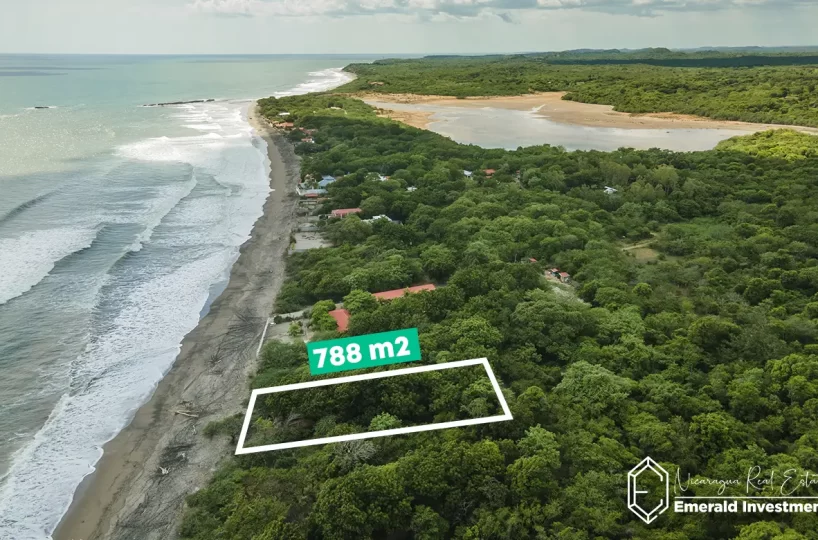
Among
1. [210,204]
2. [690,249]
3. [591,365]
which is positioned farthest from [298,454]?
[210,204]

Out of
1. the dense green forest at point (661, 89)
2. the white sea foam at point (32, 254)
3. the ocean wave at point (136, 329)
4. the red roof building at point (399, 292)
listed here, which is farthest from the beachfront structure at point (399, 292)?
the dense green forest at point (661, 89)

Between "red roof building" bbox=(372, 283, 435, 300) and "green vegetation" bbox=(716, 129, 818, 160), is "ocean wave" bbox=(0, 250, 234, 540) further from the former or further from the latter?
"green vegetation" bbox=(716, 129, 818, 160)

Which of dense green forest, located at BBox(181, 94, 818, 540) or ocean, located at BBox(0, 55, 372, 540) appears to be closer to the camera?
dense green forest, located at BBox(181, 94, 818, 540)

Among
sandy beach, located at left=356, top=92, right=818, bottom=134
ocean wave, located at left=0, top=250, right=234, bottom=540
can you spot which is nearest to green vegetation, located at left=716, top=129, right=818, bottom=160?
sandy beach, located at left=356, top=92, right=818, bottom=134

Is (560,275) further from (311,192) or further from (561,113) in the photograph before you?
(561,113)

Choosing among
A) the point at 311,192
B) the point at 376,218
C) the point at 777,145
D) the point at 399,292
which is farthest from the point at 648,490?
the point at 777,145

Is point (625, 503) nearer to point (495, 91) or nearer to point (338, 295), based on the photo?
point (338, 295)
